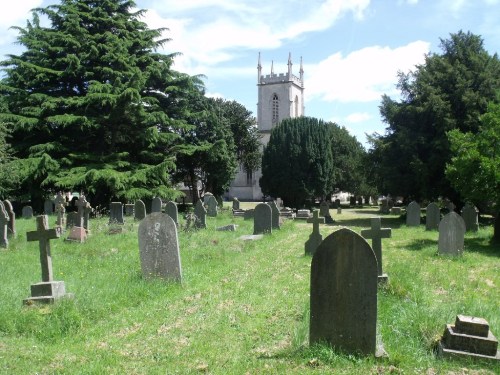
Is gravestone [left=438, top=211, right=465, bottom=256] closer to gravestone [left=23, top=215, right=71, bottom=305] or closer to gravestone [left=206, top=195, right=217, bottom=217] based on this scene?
gravestone [left=23, top=215, right=71, bottom=305]

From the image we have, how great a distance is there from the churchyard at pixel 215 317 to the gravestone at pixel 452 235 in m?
0.73

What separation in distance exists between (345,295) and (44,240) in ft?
16.6

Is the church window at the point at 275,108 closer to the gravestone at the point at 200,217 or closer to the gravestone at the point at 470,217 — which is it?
the gravestone at the point at 470,217

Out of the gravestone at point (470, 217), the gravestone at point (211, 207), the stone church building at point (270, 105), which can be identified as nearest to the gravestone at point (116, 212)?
the gravestone at point (211, 207)

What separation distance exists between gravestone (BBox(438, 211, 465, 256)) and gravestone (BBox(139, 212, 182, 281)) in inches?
278

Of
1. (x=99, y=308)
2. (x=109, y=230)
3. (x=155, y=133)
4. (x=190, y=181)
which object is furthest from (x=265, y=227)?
(x=190, y=181)

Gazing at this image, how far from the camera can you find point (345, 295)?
16.1 feet

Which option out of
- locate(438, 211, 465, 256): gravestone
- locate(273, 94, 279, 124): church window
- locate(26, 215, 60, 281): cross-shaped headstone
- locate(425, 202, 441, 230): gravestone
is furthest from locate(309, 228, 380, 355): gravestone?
locate(273, 94, 279, 124): church window

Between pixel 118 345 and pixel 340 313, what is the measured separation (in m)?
2.50

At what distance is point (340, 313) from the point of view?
4.93 m

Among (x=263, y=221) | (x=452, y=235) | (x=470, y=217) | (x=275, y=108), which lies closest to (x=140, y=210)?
(x=263, y=221)

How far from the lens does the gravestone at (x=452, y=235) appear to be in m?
11.7

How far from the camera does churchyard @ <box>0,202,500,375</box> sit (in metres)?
4.66

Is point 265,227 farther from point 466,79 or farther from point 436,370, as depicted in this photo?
point 466,79
